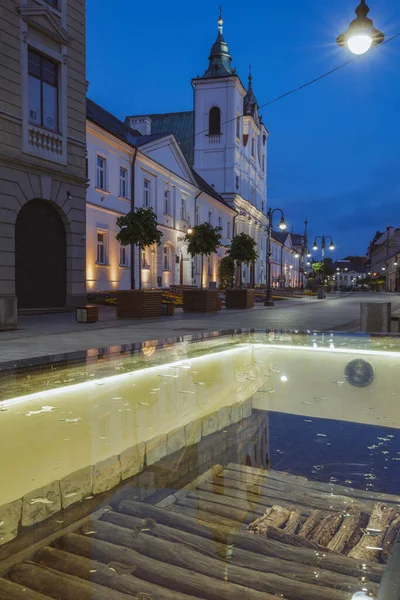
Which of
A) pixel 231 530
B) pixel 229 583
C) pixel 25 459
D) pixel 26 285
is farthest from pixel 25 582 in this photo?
pixel 26 285

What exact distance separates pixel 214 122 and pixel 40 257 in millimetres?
40141

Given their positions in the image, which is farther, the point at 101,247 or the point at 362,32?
the point at 101,247

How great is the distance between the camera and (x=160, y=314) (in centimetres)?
1938

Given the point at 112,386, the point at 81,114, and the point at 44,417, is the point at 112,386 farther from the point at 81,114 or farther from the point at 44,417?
the point at 81,114

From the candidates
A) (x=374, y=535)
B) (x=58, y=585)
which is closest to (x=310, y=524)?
(x=374, y=535)

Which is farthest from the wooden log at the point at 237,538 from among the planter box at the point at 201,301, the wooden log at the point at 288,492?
the planter box at the point at 201,301

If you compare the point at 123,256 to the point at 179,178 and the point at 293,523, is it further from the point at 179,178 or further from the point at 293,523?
the point at 293,523

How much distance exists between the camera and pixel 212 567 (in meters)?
2.30

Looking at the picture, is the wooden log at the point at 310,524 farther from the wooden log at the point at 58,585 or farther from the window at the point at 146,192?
the window at the point at 146,192

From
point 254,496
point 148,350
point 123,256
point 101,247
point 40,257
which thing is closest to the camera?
point 254,496

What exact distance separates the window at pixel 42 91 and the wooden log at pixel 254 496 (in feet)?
56.5

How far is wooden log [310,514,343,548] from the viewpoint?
268 centimetres

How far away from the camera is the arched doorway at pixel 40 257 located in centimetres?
1816

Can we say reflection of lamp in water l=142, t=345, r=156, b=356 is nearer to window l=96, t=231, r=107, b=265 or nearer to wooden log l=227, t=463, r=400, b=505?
wooden log l=227, t=463, r=400, b=505
